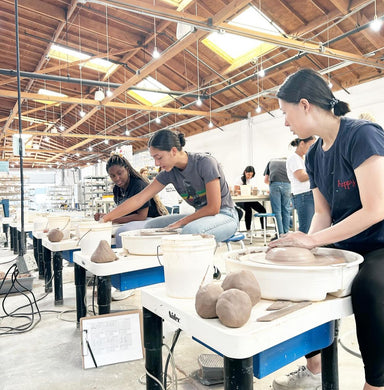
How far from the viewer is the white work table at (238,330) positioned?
615 millimetres

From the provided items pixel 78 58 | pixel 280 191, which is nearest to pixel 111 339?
pixel 280 191

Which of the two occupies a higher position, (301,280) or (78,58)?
(78,58)

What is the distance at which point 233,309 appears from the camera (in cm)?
64

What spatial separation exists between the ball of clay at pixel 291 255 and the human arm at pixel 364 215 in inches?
1.8

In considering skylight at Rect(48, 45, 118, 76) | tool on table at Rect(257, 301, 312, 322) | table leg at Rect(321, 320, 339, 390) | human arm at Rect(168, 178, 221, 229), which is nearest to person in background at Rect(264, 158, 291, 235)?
human arm at Rect(168, 178, 221, 229)

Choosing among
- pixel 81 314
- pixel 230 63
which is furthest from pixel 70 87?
pixel 81 314

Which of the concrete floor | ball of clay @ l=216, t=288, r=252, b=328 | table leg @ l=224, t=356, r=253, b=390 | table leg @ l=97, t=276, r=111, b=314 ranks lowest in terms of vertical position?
the concrete floor

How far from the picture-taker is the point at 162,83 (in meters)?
9.09

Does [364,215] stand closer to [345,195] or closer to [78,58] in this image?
[345,195]

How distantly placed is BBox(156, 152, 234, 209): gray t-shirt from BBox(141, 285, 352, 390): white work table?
106cm

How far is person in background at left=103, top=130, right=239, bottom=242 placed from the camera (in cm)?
180

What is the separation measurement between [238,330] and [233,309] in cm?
4

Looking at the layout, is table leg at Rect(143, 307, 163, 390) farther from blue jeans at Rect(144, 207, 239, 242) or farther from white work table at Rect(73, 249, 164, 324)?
blue jeans at Rect(144, 207, 239, 242)

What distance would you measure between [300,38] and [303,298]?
608cm
